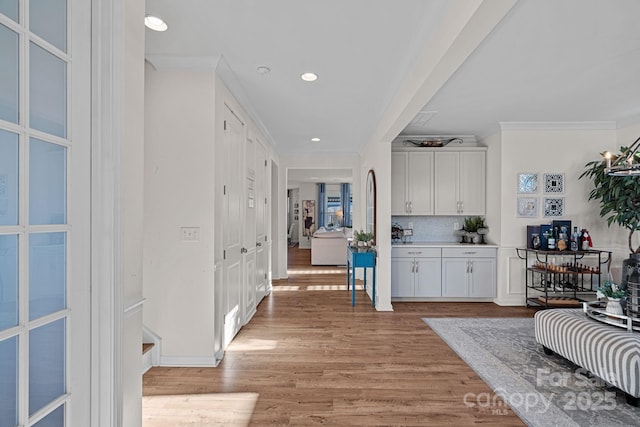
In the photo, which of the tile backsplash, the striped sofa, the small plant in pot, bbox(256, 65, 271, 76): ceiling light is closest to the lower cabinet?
the small plant in pot

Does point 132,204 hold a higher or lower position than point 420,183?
lower

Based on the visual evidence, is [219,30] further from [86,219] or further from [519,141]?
[519,141]

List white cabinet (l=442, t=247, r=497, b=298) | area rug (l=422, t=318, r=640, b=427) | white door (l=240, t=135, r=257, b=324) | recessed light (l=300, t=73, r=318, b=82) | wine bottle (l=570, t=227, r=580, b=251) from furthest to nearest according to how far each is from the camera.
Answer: white cabinet (l=442, t=247, r=497, b=298) < wine bottle (l=570, t=227, r=580, b=251) < white door (l=240, t=135, r=257, b=324) < recessed light (l=300, t=73, r=318, b=82) < area rug (l=422, t=318, r=640, b=427)

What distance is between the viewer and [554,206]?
15.6 ft

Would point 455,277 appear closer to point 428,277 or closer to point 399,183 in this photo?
point 428,277

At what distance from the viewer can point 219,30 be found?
7.39 ft

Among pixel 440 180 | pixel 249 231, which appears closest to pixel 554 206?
pixel 440 180

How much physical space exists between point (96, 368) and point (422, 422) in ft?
5.95

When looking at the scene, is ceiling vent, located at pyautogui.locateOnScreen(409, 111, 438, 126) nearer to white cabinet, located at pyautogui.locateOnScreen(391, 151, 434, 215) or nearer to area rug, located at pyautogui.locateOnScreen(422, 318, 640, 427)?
white cabinet, located at pyautogui.locateOnScreen(391, 151, 434, 215)

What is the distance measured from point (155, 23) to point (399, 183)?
13.0ft

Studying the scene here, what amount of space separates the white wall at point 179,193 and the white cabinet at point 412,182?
10.7ft

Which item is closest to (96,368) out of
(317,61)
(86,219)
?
(86,219)

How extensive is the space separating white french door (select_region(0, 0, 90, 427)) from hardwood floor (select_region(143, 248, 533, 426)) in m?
1.30

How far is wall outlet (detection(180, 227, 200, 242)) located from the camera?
277 cm
